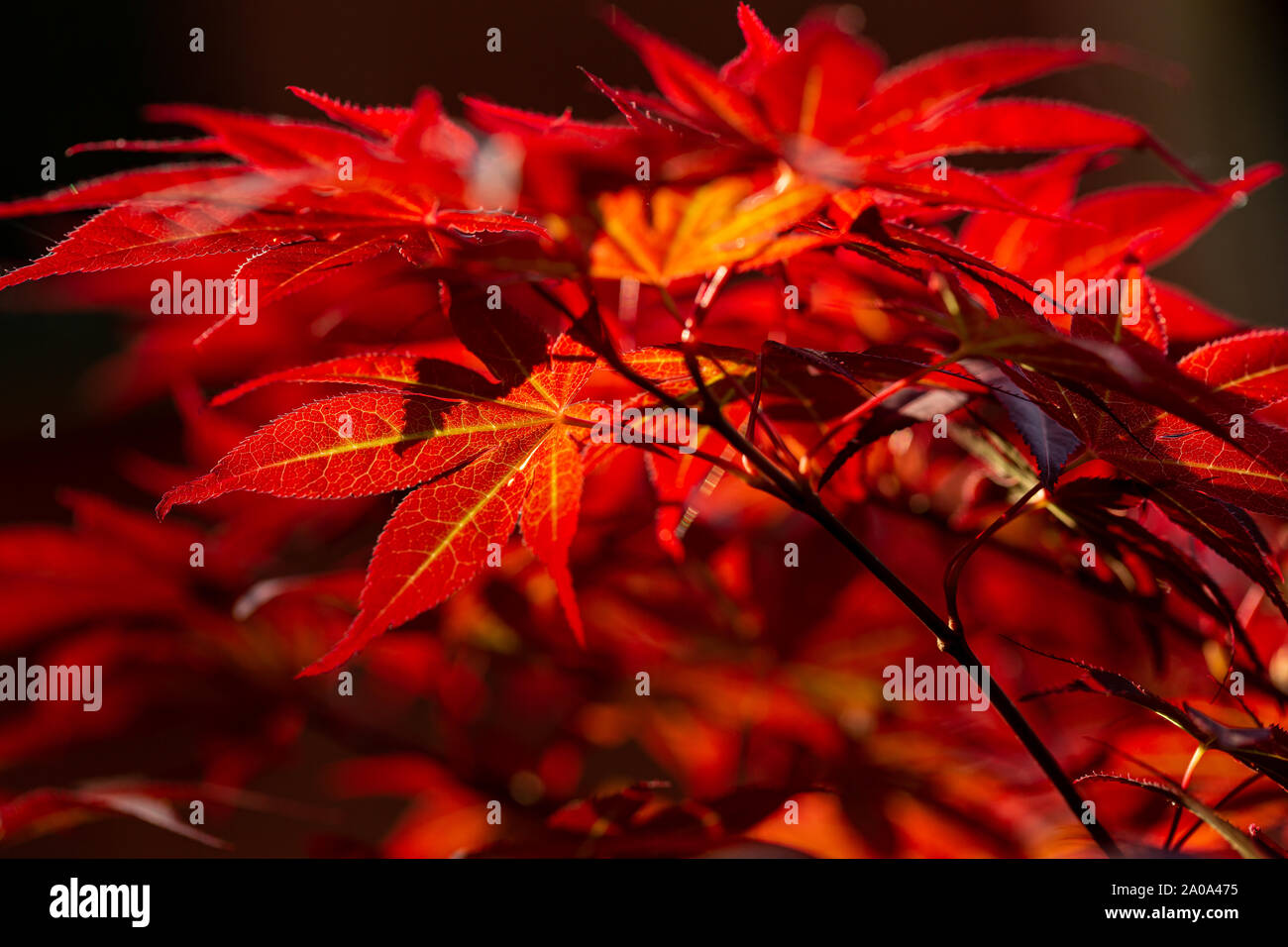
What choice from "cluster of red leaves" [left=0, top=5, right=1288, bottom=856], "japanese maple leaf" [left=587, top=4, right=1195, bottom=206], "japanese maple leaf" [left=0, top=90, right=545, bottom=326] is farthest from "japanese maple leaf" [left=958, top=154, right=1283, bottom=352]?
"japanese maple leaf" [left=0, top=90, right=545, bottom=326]

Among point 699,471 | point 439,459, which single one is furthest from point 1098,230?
point 439,459

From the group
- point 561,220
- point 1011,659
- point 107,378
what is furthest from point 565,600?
point 107,378

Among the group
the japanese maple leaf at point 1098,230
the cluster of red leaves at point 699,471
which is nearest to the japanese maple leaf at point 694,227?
the cluster of red leaves at point 699,471

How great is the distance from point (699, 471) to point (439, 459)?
0.14m

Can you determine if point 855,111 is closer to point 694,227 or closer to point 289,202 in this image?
point 694,227

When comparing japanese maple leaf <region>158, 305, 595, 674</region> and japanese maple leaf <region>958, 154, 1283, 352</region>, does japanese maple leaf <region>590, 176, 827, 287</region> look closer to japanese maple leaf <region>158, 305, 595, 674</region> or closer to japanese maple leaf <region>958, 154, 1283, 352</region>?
japanese maple leaf <region>158, 305, 595, 674</region>

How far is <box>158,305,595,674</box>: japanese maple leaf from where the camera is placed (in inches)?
15.5

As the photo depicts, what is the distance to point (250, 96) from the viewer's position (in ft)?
7.96

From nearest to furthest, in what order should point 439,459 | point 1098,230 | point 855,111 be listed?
point 855,111 → point 439,459 → point 1098,230

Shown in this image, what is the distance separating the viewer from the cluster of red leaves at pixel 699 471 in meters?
0.31

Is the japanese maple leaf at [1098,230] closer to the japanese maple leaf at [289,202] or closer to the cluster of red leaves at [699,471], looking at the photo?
the cluster of red leaves at [699,471]

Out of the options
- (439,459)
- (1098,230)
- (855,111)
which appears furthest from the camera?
(1098,230)

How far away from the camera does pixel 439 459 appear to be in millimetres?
410
